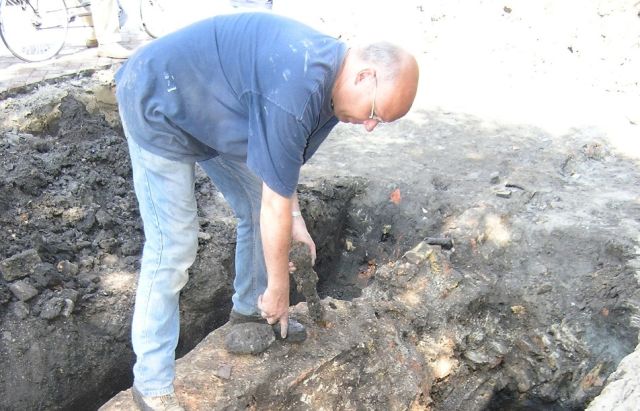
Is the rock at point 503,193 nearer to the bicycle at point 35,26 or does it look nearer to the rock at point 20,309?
the rock at point 20,309

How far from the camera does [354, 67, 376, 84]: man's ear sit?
196 centimetres

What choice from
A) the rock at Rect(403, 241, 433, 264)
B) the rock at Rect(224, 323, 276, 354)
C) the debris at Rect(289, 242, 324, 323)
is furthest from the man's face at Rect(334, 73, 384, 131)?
the rock at Rect(403, 241, 433, 264)

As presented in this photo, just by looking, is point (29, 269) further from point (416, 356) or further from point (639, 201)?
point (639, 201)

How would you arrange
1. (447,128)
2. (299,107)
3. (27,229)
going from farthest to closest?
(447,128) → (27,229) → (299,107)

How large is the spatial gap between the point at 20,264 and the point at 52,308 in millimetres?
356

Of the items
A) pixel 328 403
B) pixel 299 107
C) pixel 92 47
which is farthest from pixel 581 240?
pixel 92 47

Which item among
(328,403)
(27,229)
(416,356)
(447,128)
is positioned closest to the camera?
(328,403)

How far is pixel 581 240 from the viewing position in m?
3.83

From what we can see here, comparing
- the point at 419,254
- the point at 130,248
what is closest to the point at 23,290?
the point at 130,248

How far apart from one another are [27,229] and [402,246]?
2565 millimetres

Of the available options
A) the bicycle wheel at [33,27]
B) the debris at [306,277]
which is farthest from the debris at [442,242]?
the bicycle wheel at [33,27]

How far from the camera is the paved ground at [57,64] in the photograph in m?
5.96

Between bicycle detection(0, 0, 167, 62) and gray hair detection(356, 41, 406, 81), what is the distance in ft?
19.1

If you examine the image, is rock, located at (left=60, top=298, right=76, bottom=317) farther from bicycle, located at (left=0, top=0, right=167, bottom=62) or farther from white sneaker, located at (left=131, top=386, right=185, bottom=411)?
bicycle, located at (left=0, top=0, right=167, bottom=62)
